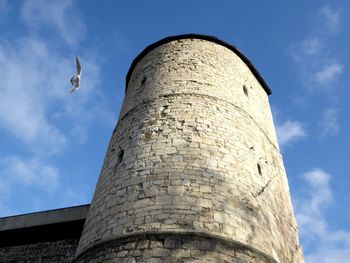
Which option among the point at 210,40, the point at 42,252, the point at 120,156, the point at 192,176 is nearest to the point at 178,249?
the point at 192,176

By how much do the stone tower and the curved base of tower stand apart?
14 mm

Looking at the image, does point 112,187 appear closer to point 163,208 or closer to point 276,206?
point 163,208

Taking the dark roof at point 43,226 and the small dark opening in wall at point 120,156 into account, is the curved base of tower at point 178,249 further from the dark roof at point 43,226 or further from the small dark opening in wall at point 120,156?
the dark roof at point 43,226

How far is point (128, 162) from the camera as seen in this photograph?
686cm

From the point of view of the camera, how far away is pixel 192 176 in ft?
20.1

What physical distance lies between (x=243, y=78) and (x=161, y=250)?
5617 millimetres

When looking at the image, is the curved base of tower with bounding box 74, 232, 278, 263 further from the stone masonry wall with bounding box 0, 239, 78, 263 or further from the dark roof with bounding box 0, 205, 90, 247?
the dark roof with bounding box 0, 205, 90, 247

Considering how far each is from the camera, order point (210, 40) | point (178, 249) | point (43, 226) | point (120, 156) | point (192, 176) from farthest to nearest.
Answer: point (210, 40)
point (43, 226)
point (120, 156)
point (192, 176)
point (178, 249)

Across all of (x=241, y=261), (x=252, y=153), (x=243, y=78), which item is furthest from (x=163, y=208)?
(x=243, y=78)

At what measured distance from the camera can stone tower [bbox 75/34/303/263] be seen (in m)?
5.40

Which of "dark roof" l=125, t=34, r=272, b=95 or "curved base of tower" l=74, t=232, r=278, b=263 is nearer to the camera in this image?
"curved base of tower" l=74, t=232, r=278, b=263

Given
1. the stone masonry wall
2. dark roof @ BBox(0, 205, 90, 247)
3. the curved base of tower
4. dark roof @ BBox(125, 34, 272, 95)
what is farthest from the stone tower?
the stone masonry wall

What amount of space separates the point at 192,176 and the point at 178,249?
134 cm

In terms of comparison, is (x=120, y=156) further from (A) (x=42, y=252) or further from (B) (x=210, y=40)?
(B) (x=210, y=40)
